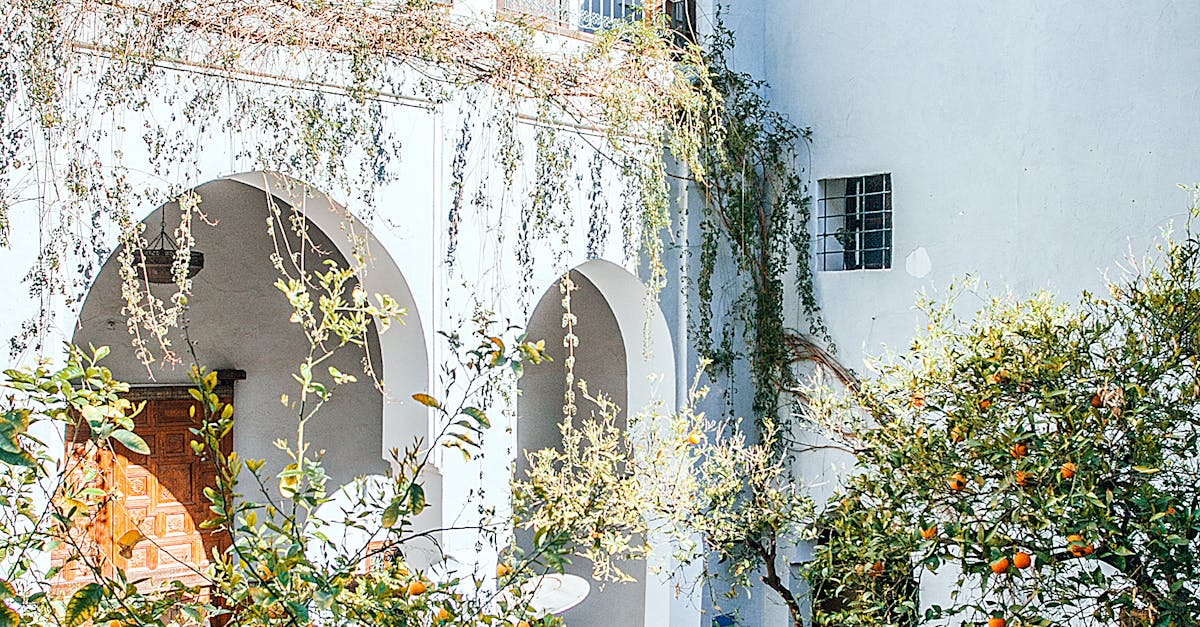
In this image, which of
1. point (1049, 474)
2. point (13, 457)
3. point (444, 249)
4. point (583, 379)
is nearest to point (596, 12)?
point (444, 249)

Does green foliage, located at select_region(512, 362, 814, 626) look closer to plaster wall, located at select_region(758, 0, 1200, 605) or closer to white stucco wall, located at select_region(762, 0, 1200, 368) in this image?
plaster wall, located at select_region(758, 0, 1200, 605)

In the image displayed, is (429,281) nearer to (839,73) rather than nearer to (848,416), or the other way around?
(848,416)

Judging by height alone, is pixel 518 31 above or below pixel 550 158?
above

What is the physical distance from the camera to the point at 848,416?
16.5 ft

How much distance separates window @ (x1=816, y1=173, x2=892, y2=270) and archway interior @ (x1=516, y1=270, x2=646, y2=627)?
2108 mm

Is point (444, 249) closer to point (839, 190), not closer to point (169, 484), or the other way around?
point (839, 190)

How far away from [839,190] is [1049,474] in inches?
137

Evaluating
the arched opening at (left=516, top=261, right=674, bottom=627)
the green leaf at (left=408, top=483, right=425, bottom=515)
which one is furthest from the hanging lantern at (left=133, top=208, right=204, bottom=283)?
the green leaf at (left=408, top=483, right=425, bottom=515)

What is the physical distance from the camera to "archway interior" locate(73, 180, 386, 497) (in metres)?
7.45

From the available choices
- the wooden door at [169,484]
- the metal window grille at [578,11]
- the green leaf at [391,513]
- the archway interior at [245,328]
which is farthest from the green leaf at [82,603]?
the wooden door at [169,484]

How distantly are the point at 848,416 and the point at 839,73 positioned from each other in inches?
95.9

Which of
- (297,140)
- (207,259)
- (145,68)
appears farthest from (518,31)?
(207,259)

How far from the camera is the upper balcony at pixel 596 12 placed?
5.96m

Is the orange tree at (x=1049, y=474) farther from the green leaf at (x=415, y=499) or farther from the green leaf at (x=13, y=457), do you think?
the green leaf at (x=13, y=457)
